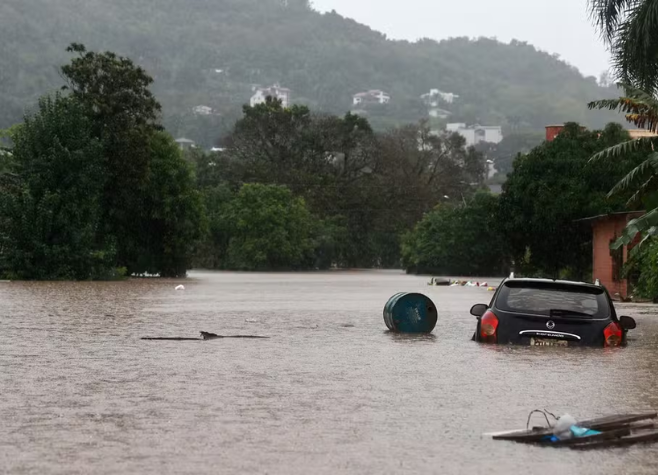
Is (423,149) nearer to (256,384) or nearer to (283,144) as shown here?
(283,144)

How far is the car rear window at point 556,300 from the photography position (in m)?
19.2

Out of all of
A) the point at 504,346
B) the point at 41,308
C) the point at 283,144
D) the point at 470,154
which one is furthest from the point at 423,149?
the point at 504,346

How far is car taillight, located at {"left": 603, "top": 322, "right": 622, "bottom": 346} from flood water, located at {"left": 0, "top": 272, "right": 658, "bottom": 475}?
0.95 ft

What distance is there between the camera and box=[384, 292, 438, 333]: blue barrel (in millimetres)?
24016

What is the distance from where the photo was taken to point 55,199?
60125 millimetres

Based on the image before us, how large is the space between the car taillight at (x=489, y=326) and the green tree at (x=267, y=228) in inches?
3920

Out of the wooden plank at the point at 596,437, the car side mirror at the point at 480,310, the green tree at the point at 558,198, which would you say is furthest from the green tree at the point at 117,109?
the wooden plank at the point at 596,437

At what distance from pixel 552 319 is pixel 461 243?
8802cm

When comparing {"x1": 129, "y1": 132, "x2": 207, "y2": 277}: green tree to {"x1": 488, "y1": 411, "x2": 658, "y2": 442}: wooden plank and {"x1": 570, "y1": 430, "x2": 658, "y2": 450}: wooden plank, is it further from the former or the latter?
{"x1": 570, "y1": 430, "x2": 658, "y2": 450}: wooden plank

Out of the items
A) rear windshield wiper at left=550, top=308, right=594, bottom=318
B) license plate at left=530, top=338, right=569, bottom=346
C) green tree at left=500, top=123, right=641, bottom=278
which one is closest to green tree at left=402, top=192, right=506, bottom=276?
green tree at left=500, top=123, right=641, bottom=278

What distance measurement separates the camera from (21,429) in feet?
34.9

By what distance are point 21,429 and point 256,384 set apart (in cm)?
408

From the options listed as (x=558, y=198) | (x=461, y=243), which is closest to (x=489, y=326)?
(x=558, y=198)

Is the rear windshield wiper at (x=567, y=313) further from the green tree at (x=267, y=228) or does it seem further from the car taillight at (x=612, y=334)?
the green tree at (x=267, y=228)
